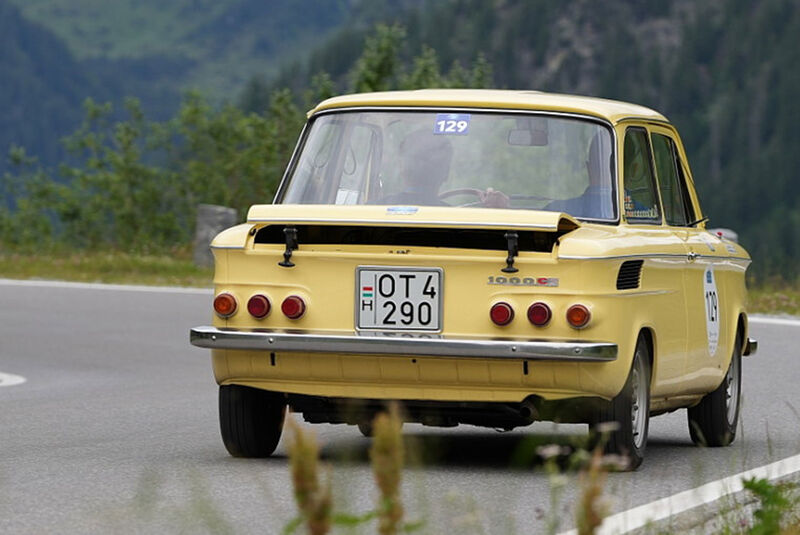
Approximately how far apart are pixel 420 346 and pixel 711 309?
2362mm

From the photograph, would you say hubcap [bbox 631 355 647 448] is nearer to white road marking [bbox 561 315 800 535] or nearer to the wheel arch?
the wheel arch

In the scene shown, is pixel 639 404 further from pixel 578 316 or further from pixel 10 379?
pixel 10 379

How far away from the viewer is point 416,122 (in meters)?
8.60

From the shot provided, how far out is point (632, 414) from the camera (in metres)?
7.82

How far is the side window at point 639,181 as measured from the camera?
850cm

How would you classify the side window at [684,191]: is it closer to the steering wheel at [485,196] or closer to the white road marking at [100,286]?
the steering wheel at [485,196]

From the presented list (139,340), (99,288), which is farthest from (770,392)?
(99,288)

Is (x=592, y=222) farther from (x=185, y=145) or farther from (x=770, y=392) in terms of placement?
(x=185, y=145)

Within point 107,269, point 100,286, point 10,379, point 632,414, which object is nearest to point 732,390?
point 632,414

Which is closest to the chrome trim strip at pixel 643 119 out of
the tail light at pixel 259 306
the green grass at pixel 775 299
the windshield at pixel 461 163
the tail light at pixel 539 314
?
the windshield at pixel 461 163

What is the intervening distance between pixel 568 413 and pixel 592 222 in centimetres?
94

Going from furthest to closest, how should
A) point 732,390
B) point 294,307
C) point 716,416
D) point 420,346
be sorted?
point 732,390
point 716,416
point 294,307
point 420,346

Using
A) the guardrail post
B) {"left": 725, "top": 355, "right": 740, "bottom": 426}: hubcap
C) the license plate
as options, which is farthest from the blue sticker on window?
the guardrail post

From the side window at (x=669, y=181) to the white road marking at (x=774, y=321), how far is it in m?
9.85
